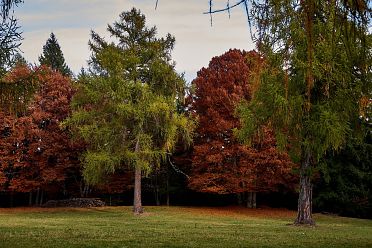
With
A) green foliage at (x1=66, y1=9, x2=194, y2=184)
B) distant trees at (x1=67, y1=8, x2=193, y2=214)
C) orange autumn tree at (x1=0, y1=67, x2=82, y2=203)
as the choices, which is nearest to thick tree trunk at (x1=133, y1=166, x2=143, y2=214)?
distant trees at (x1=67, y1=8, x2=193, y2=214)

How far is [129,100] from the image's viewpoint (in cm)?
2533

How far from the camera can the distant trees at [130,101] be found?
24781 millimetres

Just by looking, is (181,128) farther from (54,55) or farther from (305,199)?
(54,55)

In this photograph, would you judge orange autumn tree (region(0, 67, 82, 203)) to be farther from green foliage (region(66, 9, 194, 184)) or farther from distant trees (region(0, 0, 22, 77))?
distant trees (region(0, 0, 22, 77))

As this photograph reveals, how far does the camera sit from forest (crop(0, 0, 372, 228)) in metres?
16.1

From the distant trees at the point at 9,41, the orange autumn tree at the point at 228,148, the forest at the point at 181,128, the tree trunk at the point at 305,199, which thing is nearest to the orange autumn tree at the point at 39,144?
the forest at the point at 181,128

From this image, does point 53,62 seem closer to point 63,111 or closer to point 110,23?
point 63,111

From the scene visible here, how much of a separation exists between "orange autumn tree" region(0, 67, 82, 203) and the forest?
0.32 ft

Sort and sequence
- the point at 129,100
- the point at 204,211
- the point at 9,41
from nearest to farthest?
the point at 9,41 < the point at 129,100 < the point at 204,211

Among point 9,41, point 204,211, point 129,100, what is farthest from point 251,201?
point 9,41

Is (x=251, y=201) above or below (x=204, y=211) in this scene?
above

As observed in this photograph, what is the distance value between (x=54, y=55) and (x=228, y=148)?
26027 millimetres

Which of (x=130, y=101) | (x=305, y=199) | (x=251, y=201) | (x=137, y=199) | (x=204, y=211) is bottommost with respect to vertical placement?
(x=204, y=211)

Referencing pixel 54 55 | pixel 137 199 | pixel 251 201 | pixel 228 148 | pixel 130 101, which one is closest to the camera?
pixel 130 101
